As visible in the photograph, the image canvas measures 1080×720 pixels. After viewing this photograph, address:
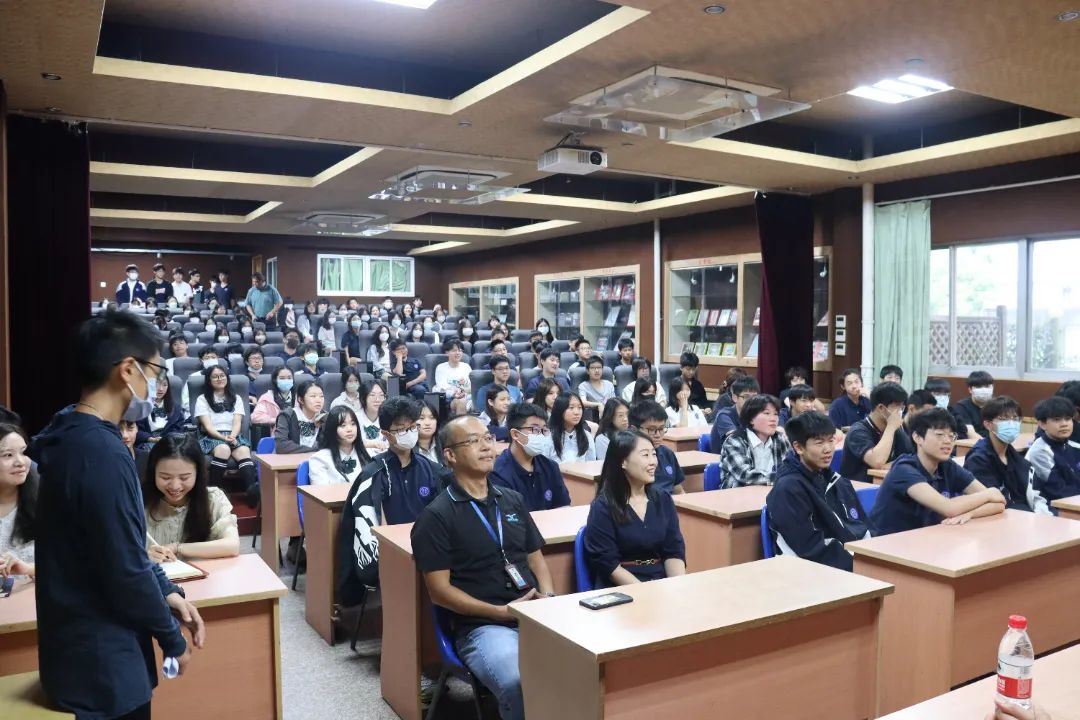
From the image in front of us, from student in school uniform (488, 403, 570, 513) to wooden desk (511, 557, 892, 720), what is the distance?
143 cm

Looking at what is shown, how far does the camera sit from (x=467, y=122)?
6281mm

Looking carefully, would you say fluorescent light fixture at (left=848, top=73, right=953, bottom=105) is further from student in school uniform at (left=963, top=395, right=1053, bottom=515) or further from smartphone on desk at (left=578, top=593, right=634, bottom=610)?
smartphone on desk at (left=578, top=593, right=634, bottom=610)

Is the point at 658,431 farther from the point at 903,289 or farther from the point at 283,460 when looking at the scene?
the point at 903,289

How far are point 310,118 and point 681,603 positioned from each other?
4.92 metres

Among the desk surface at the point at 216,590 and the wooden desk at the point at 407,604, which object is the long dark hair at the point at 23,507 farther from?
the wooden desk at the point at 407,604

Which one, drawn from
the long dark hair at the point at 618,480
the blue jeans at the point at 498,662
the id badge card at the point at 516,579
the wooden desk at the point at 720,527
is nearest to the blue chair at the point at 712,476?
the wooden desk at the point at 720,527

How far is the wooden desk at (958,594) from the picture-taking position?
2.92 metres

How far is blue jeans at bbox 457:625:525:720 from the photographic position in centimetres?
248

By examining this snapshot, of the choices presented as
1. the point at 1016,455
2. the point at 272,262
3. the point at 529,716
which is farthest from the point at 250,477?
the point at 272,262

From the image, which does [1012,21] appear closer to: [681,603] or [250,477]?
[681,603]

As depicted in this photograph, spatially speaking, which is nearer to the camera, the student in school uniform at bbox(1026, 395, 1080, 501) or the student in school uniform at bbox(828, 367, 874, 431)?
the student in school uniform at bbox(1026, 395, 1080, 501)

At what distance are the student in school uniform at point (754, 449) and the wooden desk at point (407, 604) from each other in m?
Result: 1.34

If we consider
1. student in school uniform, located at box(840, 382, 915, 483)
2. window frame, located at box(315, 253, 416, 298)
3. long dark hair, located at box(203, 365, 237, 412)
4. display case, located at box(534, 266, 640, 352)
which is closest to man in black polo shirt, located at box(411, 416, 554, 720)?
student in school uniform, located at box(840, 382, 915, 483)

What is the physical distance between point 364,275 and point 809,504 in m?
15.4
